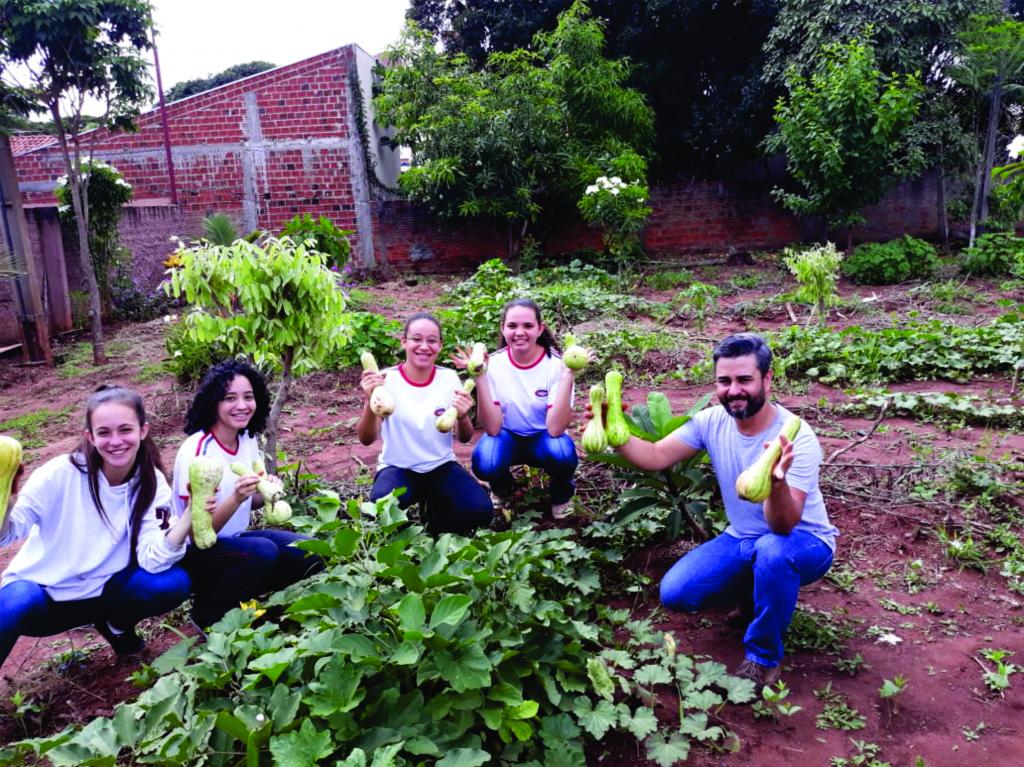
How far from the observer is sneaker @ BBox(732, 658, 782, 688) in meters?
2.52

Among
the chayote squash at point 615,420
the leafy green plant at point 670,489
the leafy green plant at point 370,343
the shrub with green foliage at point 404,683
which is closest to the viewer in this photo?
the shrub with green foliage at point 404,683

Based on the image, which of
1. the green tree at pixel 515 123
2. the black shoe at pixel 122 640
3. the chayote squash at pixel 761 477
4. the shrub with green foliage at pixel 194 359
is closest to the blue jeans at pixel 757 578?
the chayote squash at pixel 761 477

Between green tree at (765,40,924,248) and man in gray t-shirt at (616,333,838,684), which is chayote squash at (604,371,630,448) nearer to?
man in gray t-shirt at (616,333,838,684)

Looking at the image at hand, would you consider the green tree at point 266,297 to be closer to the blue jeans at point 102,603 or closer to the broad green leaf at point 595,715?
the blue jeans at point 102,603

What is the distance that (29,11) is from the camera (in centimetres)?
795

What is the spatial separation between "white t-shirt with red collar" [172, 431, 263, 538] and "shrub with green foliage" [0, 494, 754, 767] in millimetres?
661

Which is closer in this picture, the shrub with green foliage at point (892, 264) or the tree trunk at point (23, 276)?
the tree trunk at point (23, 276)

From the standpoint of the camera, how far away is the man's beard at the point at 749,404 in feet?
8.54

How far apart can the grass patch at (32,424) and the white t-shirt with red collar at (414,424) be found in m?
4.39

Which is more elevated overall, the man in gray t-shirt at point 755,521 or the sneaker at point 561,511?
the man in gray t-shirt at point 755,521

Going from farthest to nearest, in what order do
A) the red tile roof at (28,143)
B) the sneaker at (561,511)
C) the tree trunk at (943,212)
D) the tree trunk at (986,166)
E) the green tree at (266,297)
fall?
1. the red tile roof at (28,143)
2. the tree trunk at (943,212)
3. the tree trunk at (986,166)
4. the sneaker at (561,511)
5. the green tree at (266,297)

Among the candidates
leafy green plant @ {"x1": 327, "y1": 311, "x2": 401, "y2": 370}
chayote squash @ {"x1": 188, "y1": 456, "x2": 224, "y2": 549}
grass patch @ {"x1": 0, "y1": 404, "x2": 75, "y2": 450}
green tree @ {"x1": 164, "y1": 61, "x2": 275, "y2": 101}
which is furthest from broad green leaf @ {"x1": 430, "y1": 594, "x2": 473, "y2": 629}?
green tree @ {"x1": 164, "y1": 61, "x2": 275, "y2": 101}

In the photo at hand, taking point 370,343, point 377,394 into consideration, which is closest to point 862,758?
point 377,394

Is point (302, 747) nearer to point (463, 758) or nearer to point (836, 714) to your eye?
point (463, 758)
